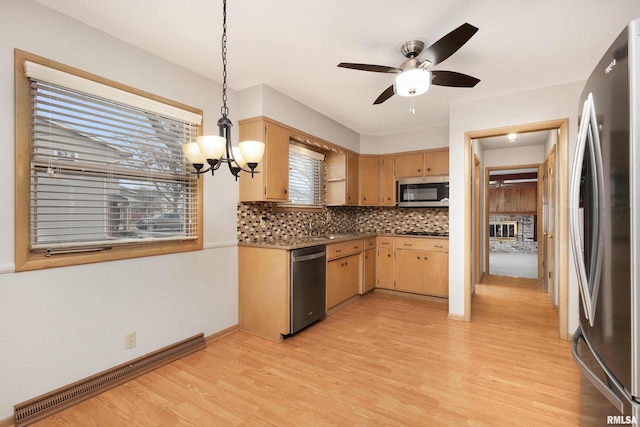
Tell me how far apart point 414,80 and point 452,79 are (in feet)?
1.16

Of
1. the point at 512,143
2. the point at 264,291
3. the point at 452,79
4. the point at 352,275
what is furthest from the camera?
the point at 512,143

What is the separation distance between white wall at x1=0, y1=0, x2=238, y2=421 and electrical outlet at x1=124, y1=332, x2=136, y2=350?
0.03 m

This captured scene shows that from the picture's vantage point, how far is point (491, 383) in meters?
2.16

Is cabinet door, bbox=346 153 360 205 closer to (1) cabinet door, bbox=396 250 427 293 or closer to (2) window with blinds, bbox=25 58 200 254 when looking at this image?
(1) cabinet door, bbox=396 250 427 293

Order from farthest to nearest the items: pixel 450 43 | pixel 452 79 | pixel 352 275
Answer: pixel 352 275 < pixel 452 79 < pixel 450 43

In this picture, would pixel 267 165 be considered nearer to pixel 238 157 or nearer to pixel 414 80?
pixel 238 157

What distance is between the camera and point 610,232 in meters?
1.05

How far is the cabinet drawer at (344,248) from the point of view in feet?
11.7

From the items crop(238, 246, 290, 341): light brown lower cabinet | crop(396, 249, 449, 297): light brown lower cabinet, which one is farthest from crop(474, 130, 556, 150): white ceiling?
crop(238, 246, 290, 341): light brown lower cabinet

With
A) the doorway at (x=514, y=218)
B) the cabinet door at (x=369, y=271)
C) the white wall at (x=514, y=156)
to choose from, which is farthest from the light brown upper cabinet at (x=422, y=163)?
the doorway at (x=514, y=218)

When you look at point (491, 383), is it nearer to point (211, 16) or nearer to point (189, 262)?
point (189, 262)

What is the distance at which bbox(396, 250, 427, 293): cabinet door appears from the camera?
4258 mm

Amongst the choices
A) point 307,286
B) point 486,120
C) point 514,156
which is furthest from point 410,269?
point 514,156

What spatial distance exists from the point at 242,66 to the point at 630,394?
3048mm
